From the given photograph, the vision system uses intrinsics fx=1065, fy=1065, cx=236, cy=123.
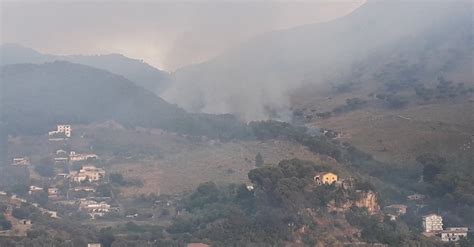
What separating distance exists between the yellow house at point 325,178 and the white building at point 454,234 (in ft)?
19.7

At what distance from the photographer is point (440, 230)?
175 ft

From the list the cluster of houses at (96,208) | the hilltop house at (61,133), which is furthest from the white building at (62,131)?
the cluster of houses at (96,208)

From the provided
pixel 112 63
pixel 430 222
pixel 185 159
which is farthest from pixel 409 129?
pixel 112 63

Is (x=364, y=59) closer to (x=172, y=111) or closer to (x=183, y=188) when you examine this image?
(x=172, y=111)

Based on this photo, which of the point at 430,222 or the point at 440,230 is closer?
the point at 440,230

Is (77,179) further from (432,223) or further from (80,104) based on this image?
(432,223)

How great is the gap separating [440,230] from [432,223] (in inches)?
26.0

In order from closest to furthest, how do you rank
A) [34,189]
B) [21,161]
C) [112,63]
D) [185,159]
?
[34,189]
[185,159]
[21,161]
[112,63]

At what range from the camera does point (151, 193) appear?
64250 millimetres

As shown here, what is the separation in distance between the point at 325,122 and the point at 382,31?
101ft

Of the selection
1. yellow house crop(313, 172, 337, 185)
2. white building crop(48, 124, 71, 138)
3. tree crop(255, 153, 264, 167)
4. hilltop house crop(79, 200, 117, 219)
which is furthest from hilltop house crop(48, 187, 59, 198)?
yellow house crop(313, 172, 337, 185)

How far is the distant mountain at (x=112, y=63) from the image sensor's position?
377ft

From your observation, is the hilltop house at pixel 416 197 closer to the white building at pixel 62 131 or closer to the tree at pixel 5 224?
the tree at pixel 5 224

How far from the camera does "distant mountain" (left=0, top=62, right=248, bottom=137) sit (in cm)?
7906
